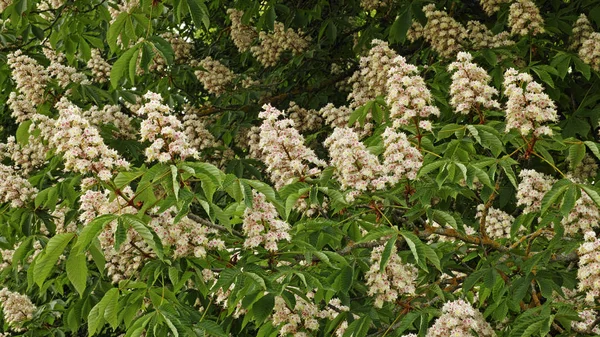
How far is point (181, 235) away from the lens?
3266mm

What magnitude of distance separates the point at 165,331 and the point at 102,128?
2.95 meters

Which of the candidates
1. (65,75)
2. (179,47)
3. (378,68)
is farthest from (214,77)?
(378,68)

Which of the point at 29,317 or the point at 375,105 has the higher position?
the point at 375,105

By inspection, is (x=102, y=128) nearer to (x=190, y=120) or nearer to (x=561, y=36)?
(x=190, y=120)

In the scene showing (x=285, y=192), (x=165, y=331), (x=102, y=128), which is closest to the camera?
(x=165, y=331)

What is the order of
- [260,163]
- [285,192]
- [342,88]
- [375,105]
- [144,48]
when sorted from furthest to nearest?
[342,88] → [260,163] → [375,105] → [144,48] → [285,192]

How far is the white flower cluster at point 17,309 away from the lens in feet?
20.1

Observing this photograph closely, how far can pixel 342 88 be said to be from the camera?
674 cm

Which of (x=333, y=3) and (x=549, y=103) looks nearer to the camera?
(x=549, y=103)

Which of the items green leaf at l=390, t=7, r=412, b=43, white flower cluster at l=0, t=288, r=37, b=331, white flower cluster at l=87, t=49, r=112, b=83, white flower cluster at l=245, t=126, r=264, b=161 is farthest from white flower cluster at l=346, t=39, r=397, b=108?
white flower cluster at l=0, t=288, r=37, b=331

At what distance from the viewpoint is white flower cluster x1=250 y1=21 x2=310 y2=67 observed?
6727mm

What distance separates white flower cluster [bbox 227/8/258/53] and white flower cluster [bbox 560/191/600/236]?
419cm

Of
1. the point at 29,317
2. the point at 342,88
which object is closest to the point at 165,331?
the point at 29,317

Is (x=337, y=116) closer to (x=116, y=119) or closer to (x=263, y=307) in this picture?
(x=116, y=119)
